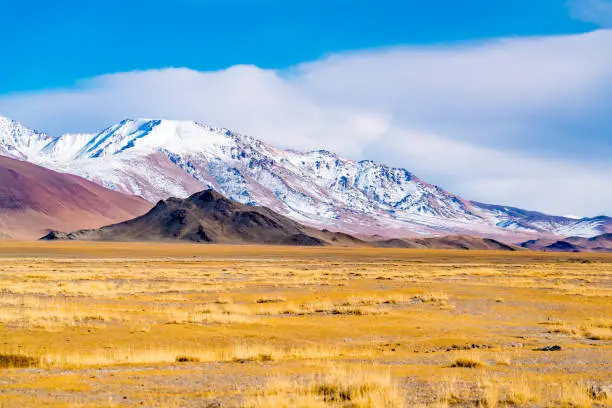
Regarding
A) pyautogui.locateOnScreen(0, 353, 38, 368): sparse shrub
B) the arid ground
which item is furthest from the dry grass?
pyautogui.locateOnScreen(0, 353, 38, 368): sparse shrub

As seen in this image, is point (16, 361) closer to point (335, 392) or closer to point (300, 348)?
point (300, 348)

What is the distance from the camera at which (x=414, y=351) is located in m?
22.5

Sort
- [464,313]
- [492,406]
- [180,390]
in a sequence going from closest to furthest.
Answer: [492,406]
[180,390]
[464,313]

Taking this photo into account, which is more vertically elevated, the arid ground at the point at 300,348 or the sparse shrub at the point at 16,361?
the arid ground at the point at 300,348

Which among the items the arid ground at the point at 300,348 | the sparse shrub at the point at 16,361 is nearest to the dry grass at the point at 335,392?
the arid ground at the point at 300,348

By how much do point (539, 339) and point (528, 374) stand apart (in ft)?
27.5

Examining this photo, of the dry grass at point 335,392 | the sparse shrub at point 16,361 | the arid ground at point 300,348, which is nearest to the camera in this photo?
the dry grass at point 335,392

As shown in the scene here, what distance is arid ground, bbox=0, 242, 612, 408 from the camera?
1460 cm

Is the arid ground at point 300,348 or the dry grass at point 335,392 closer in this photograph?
the dry grass at point 335,392

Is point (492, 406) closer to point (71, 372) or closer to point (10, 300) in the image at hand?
point (71, 372)

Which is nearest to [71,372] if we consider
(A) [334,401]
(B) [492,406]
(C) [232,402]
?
(C) [232,402]

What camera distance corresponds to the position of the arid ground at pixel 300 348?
14.6 m

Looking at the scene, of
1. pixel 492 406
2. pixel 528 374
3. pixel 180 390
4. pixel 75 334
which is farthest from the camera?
pixel 75 334

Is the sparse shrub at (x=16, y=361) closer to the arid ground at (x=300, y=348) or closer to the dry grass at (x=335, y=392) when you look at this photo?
the arid ground at (x=300, y=348)
